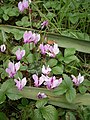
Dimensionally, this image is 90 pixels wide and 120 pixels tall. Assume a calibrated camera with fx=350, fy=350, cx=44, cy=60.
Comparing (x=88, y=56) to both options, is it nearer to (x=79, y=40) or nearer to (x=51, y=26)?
(x=79, y=40)

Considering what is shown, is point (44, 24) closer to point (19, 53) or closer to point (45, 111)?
point (19, 53)

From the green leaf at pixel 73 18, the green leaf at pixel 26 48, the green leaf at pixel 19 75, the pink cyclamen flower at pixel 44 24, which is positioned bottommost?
the green leaf at pixel 19 75

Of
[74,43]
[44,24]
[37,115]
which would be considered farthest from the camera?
[44,24]

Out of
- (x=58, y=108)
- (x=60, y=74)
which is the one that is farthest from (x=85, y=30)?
(x=58, y=108)

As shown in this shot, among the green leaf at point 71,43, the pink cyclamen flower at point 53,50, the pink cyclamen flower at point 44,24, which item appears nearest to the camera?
the pink cyclamen flower at point 53,50

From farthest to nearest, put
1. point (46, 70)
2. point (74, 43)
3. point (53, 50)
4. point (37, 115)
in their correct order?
point (74, 43) < point (53, 50) < point (46, 70) < point (37, 115)

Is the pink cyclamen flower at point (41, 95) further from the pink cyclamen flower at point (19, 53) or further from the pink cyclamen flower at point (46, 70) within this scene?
the pink cyclamen flower at point (19, 53)

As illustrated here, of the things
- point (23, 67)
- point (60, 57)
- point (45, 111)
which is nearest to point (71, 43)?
point (60, 57)

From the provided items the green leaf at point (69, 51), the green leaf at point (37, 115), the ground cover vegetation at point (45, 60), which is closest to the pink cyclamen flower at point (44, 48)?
the ground cover vegetation at point (45, 60)
